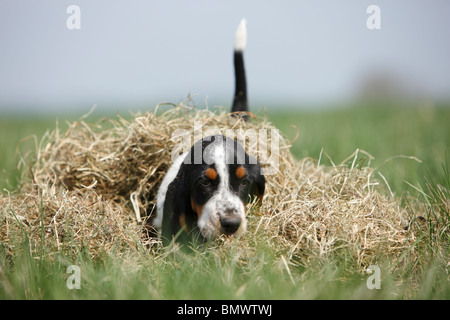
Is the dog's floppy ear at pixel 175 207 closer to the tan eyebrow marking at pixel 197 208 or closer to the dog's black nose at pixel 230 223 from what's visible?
the tan eyebrow marking at pixel 197 208

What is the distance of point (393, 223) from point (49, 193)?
9.85 ft

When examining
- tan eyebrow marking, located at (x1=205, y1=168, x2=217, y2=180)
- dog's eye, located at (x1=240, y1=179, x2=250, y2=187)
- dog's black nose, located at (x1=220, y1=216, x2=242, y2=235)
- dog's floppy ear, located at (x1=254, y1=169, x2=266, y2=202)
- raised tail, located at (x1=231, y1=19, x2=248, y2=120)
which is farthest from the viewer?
raised tail, located at (x1=231, y1=19, x2=248, y2=120)

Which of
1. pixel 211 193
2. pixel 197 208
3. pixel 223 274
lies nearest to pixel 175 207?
pixel 197 208

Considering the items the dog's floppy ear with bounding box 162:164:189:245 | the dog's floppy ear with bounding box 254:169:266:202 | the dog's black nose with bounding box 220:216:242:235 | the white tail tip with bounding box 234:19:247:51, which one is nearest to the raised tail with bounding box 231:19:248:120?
the white tail tip with bounding box 234:19:247:51

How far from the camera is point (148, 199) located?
423cm

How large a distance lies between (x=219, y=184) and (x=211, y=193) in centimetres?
9

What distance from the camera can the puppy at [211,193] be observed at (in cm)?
289

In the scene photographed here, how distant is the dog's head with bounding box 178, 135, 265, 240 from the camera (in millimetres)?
2873

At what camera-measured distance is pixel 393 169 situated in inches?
185

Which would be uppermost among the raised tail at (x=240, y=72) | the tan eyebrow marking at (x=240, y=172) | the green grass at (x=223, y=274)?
the raised tail at (x=240, y=72)

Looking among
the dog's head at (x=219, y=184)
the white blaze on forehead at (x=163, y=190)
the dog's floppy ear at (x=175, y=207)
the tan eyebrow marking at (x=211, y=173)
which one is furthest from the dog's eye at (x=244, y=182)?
the white blaze on forehead at (x=163, y=190)

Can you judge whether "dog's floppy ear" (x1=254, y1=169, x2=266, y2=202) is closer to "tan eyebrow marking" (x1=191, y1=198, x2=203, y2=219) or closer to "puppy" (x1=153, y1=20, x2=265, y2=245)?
"puppy" (x1=153, y1=20, x2=265, y2=245)

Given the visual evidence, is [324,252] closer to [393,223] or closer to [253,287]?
[253,287]

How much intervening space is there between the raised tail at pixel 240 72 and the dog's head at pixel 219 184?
4.92ft
